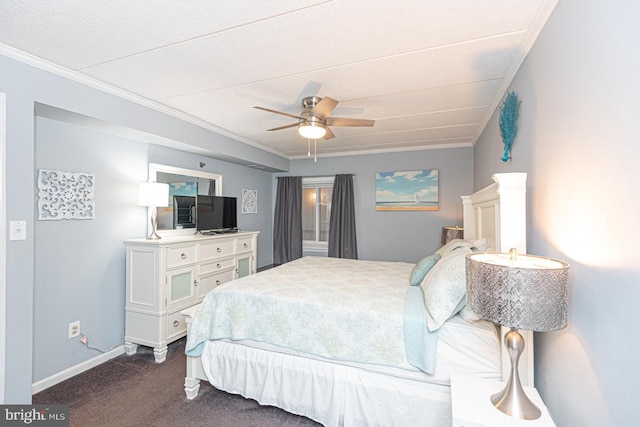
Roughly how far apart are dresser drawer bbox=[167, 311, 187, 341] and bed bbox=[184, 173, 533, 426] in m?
0.81

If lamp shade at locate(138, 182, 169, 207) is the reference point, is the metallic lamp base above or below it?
below

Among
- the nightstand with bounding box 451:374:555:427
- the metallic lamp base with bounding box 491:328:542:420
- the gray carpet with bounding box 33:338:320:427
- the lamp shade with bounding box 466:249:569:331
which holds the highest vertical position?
the lamp shade with bounding box 466:249:569:331

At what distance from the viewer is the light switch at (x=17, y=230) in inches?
71.0

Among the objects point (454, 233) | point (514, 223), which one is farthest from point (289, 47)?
point (454, 233)

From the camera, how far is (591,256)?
1.08 meters

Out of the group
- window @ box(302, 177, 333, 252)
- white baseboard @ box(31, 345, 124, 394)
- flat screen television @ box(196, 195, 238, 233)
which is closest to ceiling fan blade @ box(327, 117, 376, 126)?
flat screen television @ box(196, 195, 238, 233)

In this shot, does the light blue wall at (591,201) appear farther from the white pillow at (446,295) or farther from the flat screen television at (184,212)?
the flat screen television at (184,212)

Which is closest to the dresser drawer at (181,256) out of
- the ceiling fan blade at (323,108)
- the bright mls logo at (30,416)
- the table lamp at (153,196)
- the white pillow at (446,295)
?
the table lamp at (153,196)

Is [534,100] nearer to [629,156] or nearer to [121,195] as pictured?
[629,156]

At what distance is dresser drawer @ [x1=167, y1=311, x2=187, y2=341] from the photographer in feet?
9.16

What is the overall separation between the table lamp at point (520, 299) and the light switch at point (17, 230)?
8.56ft

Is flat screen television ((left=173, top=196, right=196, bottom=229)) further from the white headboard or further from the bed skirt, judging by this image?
the white headboard

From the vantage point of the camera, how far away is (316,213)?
538 cm

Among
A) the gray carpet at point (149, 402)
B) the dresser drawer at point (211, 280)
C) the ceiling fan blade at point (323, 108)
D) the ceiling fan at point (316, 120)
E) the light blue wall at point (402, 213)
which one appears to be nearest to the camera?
the gray carpet at point (149, 402)
